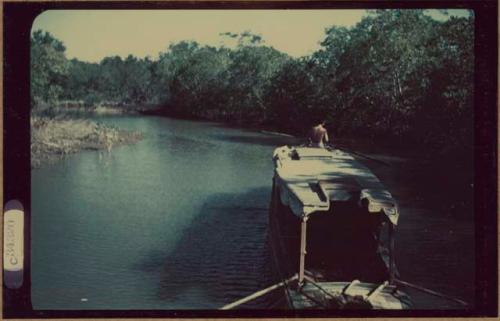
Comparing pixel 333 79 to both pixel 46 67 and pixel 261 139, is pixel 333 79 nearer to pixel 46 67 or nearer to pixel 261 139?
pixel 261 139

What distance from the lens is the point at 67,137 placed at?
945 centimetres

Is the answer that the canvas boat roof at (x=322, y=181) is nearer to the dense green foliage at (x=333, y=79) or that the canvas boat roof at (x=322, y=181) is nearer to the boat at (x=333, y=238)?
the boat at (x=333, y=238)

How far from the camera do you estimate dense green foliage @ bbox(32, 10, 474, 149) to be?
304 inches

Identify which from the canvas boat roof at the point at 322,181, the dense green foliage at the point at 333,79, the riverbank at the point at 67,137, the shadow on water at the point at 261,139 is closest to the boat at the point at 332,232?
the canvas boat roof at the point at 322,181

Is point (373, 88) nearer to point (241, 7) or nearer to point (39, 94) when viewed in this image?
point (241, 7)

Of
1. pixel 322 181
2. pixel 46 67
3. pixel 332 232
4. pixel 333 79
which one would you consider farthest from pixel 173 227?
pixel 333 79

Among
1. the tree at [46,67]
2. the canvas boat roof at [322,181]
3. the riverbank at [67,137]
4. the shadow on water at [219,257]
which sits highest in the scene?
the tree at [46,67]

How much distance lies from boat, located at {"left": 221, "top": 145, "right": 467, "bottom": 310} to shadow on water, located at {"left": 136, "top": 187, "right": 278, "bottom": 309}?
1.48ft

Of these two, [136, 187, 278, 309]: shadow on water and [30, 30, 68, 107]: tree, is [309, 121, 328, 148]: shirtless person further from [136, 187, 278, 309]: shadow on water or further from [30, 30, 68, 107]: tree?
[30, 30, 68, 107]: tree

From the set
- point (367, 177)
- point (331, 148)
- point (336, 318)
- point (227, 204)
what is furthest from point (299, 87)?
point (336, 318)

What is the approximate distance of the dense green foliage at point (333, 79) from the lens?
25.4 ft

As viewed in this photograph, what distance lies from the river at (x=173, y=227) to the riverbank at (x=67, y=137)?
0.55 feet

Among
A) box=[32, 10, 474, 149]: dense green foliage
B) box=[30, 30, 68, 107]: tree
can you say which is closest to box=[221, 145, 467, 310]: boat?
box=[32, 10, 474, 149]: dense green foliage

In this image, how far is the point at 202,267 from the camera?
8.52m
